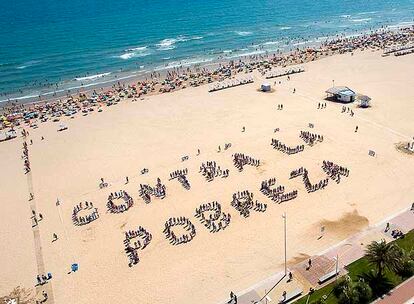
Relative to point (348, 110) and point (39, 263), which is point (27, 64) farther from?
point (348, 110)

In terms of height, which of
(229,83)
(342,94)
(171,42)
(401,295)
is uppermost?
(171,42)

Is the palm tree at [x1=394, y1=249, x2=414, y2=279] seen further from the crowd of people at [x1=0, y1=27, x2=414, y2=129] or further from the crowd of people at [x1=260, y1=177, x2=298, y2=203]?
the crowd of people at [x1=0, y1=27, x2=414, y2=129]

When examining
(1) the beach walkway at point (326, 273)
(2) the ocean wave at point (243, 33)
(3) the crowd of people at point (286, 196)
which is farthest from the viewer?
(2) the ocean wave at point (243, 33)

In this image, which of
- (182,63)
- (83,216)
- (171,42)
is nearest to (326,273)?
(83,216)

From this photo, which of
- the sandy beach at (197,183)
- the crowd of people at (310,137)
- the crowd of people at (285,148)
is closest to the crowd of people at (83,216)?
the sandy beach at (197,183)

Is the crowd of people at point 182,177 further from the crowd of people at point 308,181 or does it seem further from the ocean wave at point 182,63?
the ocean wave at point 182,63

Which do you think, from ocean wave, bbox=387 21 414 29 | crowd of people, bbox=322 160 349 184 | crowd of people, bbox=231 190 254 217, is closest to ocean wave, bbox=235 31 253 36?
ocean wave, bbox=387 21 414 29

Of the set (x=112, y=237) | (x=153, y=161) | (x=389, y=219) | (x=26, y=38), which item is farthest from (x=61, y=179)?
(x=26, y=38)
